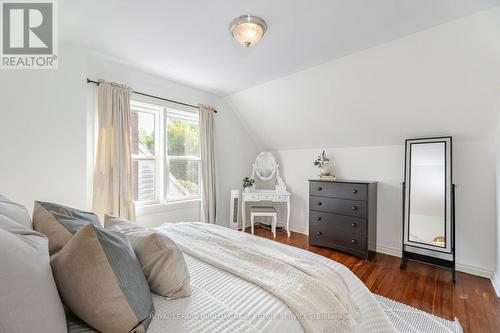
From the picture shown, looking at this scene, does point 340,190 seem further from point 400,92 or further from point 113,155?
point 113,155

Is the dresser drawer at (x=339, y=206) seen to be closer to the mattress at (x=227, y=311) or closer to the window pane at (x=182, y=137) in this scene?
the mattress at (x=227, y=311)

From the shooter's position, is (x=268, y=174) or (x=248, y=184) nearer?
(x=248, y=184)

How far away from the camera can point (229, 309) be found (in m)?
0.88

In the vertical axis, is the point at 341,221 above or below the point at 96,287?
below

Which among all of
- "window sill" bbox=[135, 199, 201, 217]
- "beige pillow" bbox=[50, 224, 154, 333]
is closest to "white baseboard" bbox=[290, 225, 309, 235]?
"window sill" bbox=[135, 199, 201, 217]

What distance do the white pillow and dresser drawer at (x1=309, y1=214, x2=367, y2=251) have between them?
3.01 meters

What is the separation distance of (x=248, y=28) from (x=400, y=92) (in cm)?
184

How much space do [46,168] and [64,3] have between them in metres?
1.37

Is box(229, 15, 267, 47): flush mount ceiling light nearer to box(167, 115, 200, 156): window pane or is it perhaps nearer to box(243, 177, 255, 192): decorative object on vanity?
box(167, 115, 200, 156): window pane

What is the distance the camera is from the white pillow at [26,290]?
1.58 ft

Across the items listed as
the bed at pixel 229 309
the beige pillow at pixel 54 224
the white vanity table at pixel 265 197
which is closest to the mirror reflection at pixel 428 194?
the white vanity table at pixel 265 197

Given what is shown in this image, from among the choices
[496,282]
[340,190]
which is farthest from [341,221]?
[496,282]

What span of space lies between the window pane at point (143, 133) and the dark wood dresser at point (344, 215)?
8.03 ft

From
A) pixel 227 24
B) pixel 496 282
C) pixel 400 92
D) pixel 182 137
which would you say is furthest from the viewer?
pixel 182 137
